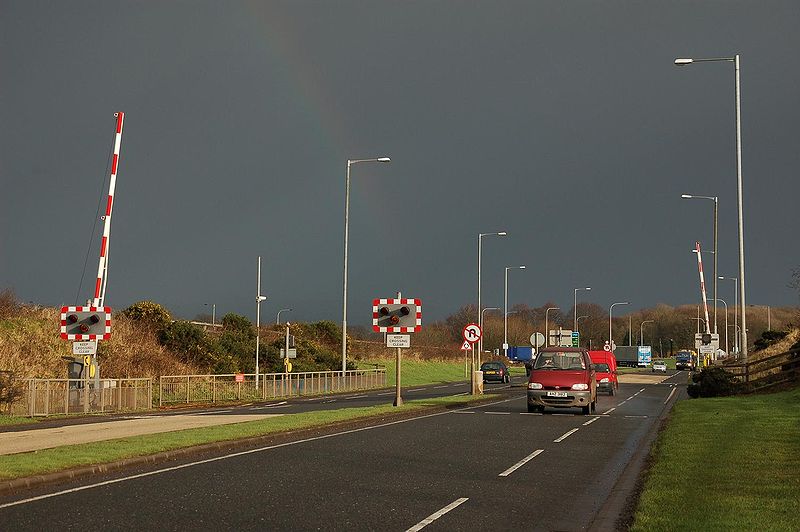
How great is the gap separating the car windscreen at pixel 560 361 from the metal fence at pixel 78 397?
1553 centimetres

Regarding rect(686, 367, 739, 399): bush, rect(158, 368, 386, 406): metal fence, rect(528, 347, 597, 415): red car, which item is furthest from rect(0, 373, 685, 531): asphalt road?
rect(158, 368, 386, 406): metal fence

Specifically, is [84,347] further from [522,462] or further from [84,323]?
[522,462]

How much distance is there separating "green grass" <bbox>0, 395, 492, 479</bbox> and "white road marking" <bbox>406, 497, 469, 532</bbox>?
5800 millimetres

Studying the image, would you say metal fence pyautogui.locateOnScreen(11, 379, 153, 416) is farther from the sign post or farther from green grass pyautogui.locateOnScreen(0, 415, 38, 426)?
the sign post

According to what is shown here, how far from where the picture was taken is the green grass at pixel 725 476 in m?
9.30

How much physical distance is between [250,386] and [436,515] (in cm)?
3891

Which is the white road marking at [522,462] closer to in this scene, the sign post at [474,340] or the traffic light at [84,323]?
the traffic light at [84,323]

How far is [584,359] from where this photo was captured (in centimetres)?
2889

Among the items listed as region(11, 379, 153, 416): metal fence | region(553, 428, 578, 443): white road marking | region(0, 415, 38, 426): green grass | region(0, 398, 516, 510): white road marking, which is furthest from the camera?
region(11, 379, 153, 416): metal fence

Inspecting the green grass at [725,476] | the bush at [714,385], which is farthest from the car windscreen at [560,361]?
the bush at [714,385]

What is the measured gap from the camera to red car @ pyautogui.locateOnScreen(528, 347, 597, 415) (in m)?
27.6

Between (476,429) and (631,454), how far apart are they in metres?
5.62

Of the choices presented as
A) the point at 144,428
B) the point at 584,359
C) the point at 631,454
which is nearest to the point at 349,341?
the point at 584,359

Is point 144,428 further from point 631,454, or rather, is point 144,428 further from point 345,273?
Result: point 345,273
